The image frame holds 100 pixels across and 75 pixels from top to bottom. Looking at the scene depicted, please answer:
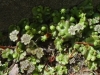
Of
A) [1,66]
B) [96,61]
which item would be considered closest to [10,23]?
[1,66]

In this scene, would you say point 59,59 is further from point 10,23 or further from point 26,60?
point 10,23

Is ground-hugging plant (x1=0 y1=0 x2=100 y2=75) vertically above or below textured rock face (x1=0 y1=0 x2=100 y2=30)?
below

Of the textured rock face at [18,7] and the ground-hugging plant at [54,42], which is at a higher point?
the textured rock face at [18,7]

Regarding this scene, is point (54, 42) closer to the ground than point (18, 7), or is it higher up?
closer to the ground
